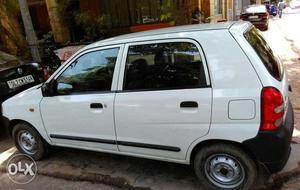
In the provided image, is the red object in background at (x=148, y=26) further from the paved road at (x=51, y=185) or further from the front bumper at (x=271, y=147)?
the front bumper at (x=271, y=147)

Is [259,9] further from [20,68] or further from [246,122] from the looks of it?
[246,122]

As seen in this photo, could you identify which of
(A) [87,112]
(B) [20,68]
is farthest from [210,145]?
(B) [20,68]

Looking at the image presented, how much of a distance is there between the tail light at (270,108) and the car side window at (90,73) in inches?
65.0

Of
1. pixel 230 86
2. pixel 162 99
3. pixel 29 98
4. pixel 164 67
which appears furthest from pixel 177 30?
pixel 29 98

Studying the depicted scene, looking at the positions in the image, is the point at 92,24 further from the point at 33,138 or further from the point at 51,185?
the point at 51,185

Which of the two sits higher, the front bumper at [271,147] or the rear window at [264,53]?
the rear window at [264,53]

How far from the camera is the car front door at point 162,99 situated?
10.2ft

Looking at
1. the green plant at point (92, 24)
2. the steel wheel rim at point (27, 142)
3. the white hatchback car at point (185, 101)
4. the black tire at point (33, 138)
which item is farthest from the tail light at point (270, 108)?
the green plant at point (92, 24)

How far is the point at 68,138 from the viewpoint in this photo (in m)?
4.12

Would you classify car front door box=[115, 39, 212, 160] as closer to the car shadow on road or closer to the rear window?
the car shadow on road

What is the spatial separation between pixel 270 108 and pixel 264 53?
68cm

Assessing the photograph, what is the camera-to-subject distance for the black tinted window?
10.4 ft

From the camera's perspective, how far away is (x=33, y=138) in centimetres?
457

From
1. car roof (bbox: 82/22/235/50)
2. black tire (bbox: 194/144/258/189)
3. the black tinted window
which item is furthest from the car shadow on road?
car roof (bbox: 82/22/235/50)
